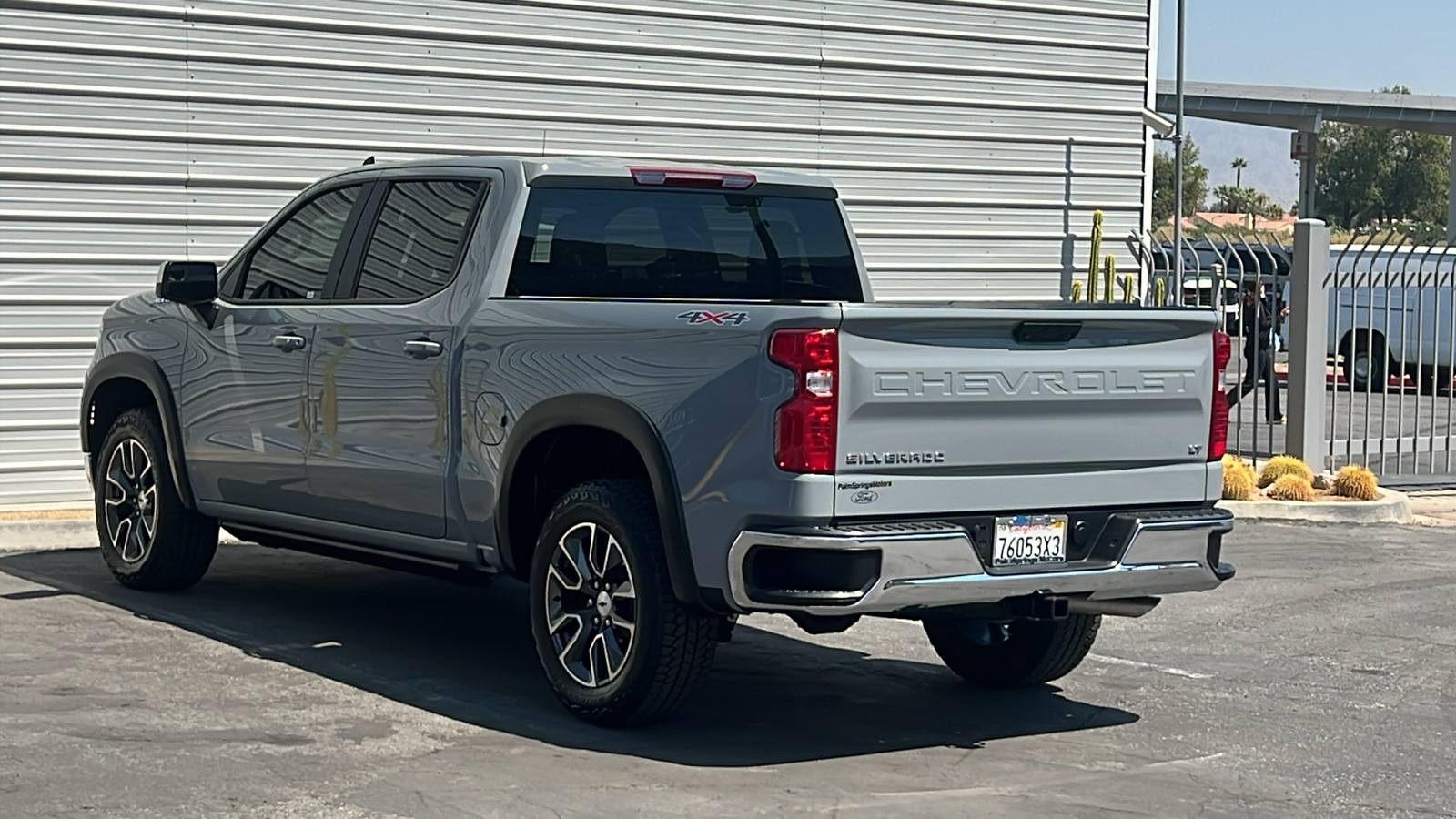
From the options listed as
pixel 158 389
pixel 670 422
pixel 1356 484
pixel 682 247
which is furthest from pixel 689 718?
pixel 1356 484

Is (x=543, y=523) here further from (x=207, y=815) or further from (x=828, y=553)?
(x=207, y=815)

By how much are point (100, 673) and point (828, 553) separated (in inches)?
118

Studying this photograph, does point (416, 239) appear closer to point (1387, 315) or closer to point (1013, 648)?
point (1013, 648)

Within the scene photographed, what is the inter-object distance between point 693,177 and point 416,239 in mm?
1119

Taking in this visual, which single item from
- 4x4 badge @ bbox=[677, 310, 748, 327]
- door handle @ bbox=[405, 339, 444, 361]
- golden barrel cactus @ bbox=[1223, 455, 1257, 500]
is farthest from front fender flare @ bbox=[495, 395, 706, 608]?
golden barrel cactus @ bbox=[1223, 455, 1257, 500]

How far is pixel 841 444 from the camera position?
641 cm

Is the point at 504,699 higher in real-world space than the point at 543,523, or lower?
lower

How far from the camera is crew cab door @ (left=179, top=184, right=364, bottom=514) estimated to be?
28.3ft

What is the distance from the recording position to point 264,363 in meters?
8.78

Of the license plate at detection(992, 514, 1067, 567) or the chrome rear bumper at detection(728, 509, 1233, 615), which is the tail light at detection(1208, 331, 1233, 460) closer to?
the chrome rear bumper at detection(728, 509, 1233, 615)

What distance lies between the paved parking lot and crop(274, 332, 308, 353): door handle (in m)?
1.19

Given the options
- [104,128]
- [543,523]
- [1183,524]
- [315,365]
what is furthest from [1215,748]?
[104,128]

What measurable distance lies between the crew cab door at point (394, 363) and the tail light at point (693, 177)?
→ 642 millimetres

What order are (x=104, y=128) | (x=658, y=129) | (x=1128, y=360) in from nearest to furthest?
(x=1128, y=360) → (x=104, y=128) → (x=658, y=129)
